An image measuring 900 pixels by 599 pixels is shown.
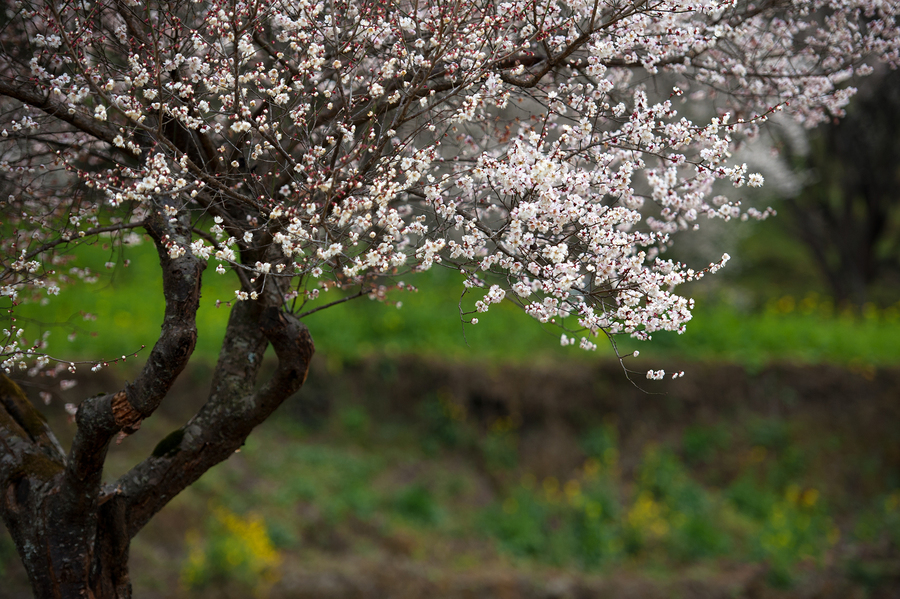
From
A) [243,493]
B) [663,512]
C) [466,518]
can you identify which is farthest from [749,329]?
[243,493]

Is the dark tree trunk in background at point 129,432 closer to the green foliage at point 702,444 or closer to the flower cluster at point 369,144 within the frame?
the flower cluster at point 369,144

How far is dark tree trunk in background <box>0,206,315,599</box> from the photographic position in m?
3.07

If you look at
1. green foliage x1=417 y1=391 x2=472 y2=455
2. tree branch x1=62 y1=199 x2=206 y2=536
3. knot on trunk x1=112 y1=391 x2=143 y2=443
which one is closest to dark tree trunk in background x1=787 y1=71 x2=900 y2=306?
green foliage x1=417 y1=391 x2=472 y2=455

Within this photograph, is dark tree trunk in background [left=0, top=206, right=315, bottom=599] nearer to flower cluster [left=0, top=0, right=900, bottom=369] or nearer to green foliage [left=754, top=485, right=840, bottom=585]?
flower cluster [left=0, top=0, right=900, bottom=369]

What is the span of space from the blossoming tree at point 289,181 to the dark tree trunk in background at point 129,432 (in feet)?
0.04

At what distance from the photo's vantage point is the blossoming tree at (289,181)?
9.34 feet

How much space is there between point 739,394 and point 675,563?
2.88 m

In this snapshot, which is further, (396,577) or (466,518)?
(466,518)

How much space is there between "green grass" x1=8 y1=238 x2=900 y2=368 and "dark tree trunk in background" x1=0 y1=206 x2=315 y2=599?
479 cm

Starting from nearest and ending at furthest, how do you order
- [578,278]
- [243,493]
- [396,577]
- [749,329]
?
[578,278] < [396,577] < [243,493] < [749,329]

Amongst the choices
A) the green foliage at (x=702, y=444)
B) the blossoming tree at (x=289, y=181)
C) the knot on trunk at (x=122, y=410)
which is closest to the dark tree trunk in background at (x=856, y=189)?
the green foliage at (x=702, y=444)

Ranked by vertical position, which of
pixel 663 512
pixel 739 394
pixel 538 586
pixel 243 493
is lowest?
pixel 538 586

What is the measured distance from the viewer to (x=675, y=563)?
7.76 metres

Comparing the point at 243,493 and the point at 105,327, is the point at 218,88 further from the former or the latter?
the point at 105,327
